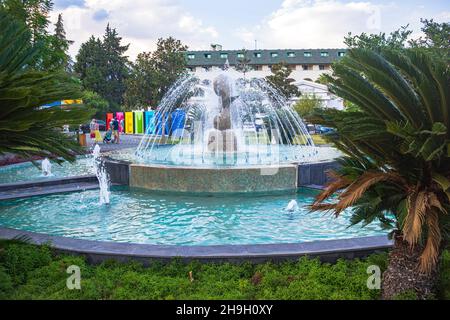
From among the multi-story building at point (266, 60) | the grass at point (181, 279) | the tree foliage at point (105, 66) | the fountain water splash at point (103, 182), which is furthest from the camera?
the multi-story building at point (266, 60)

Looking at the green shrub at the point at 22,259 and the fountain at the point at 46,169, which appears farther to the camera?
the fountain at the point at 46,169

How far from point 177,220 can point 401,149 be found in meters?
5.38

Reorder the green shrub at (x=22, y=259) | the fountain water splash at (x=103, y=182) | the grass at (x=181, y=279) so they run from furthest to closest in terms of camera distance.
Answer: the fountain water splash at (x=103, y=182)
the green shrub at (x=22, y=259)
the grass at (x=181, y=279)

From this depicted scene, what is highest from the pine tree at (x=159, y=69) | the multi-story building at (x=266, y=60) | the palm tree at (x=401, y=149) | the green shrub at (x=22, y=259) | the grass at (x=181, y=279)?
the multi-story building at (x=266, y=60)

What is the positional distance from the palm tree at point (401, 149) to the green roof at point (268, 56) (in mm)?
66829

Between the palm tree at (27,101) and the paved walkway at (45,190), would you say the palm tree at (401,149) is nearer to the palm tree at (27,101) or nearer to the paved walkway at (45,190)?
the palm tree at (27,101)

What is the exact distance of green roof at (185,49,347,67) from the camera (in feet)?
235

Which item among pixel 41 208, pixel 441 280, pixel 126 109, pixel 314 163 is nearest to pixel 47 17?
pixel 41 208

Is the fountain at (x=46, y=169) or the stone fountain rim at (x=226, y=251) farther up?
the fountain at (x=46, y=169)

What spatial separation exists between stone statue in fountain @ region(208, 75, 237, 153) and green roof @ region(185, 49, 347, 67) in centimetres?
5603

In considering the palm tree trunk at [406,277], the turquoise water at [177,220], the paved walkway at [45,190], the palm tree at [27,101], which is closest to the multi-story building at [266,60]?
the paved walkway at [45,190]

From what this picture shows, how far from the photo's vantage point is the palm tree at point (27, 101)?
16.3 feet

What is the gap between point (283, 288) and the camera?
503 centimetres

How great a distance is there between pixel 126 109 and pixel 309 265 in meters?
46.6
